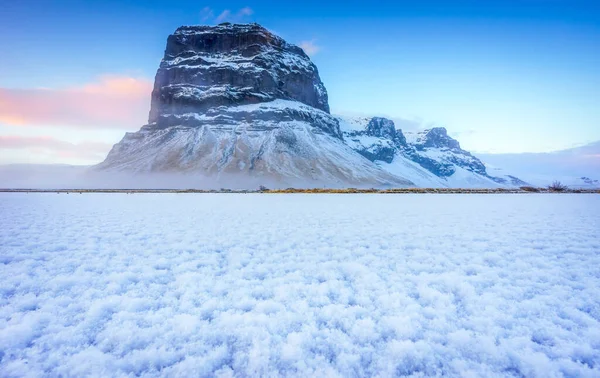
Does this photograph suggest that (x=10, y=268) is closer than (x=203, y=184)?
Yes

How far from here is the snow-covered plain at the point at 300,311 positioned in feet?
13.6

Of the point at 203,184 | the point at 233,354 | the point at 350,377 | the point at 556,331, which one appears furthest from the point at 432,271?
the point at 203,184

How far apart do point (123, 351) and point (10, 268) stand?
20.6 ft

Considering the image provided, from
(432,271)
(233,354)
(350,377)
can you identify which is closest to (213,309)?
(233,354)

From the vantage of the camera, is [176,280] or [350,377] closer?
[350,377]

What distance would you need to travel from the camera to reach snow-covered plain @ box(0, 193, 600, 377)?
416 centimetres

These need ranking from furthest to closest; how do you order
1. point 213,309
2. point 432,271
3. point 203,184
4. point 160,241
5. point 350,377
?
point 203,184 → point 160,241 → point 432,271 → point 213,309 → point 350,377

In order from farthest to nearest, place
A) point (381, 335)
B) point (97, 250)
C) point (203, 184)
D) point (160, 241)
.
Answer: point (203, 184) < point (160, 241) < point (97, 250) < point (381, 335)

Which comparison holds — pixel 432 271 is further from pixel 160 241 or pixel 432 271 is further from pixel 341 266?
pixel 160 241

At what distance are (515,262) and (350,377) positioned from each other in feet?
23.7

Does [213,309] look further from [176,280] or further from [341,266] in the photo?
[341,266]

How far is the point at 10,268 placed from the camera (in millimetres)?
8352

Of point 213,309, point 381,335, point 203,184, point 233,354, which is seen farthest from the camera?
point 203,184

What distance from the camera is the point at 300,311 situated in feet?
18.6
